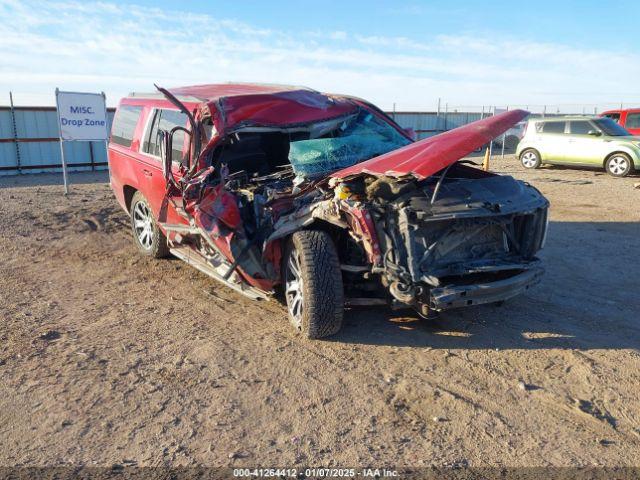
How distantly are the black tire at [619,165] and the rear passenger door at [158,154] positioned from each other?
40.8 feet

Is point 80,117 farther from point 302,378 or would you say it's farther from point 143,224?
point 302,378

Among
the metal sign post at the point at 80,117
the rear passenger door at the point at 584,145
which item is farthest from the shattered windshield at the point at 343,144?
the rear passenger door at the point at 584,145

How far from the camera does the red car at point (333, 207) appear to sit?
154 inches

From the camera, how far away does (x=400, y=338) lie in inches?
173

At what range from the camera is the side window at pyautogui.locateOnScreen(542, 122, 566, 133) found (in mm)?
15375

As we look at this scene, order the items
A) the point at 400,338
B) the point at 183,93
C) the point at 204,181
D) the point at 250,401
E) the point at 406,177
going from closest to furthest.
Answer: the point at 250,401, the point at 406,177, the point at 400,338, the point at 204,181, the point at 183,93

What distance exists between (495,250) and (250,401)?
Result: 2.35 m

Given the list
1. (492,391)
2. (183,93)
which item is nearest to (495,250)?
(492,391)

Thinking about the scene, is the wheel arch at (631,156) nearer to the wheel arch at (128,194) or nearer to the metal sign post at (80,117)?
the wheel arch at (128,194)

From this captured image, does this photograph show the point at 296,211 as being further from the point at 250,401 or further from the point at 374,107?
the point at 374,107

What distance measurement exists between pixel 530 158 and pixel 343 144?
12589mm

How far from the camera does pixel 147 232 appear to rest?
6.69 m

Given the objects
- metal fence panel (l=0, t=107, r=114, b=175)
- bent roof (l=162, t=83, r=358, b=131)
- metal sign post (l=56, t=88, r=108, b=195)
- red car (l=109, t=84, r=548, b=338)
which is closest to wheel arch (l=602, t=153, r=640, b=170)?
red car (l=109, t=84, r=548, b=338)

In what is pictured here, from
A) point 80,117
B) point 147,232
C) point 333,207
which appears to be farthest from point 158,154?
point 80,117
